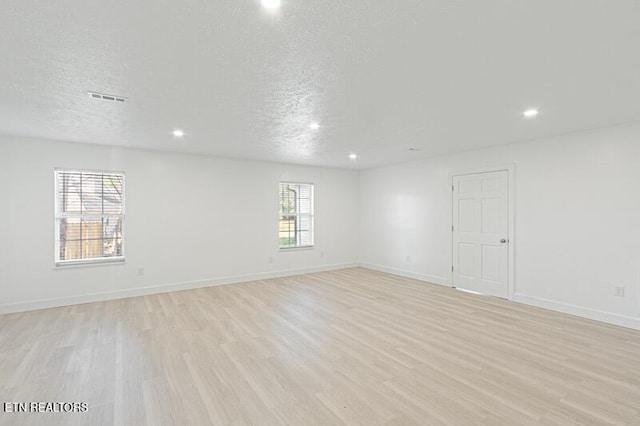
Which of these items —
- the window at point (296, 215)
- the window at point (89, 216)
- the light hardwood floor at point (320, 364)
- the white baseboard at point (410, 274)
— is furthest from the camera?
the window at point (296, 215)

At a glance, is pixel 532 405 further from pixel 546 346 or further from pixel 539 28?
pixel 539 28

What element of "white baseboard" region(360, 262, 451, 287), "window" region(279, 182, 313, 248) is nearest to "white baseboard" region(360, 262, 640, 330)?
"white baseboard" region(360, 262, 451, 287)

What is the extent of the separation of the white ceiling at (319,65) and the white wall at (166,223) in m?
0.86

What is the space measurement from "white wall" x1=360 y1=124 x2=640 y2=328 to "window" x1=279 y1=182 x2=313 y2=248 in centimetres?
281

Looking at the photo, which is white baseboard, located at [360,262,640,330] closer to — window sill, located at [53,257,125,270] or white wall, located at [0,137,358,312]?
white wall, located at [0,137,358,312]

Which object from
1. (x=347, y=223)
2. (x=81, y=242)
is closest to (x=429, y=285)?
(x=347, y=223)

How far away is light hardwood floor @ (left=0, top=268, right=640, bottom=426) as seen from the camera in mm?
2033

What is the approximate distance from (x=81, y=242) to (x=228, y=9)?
4.74 metres

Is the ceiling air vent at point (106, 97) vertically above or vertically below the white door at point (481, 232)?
above

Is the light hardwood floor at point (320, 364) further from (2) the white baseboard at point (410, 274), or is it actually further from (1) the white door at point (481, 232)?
(2) the white baseboard at point (410, 274)

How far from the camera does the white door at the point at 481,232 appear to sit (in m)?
4.75

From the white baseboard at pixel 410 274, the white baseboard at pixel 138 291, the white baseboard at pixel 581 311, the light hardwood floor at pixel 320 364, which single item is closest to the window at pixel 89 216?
the white baseboard at pixel 138 291

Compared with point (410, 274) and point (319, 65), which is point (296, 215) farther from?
point (319, 65)

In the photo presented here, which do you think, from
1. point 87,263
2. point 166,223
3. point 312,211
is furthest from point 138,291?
point 312,211
